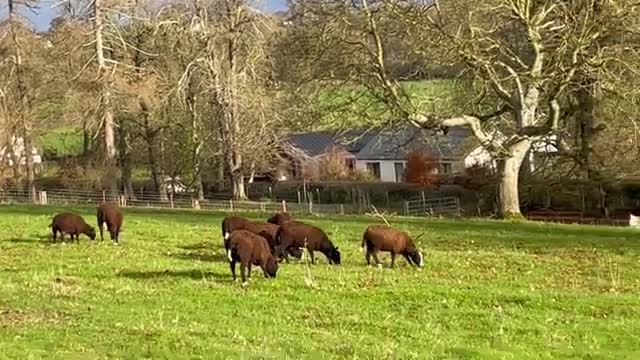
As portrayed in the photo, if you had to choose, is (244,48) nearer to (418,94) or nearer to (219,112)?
(219,112)

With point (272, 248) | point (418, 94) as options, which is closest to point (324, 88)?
point (418, 94)

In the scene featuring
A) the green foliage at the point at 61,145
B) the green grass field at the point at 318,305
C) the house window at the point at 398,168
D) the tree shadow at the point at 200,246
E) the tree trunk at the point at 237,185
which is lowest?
the green grass field at the point at 318,305

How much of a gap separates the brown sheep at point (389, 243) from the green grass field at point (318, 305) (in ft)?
1.63

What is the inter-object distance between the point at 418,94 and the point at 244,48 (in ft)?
62.7

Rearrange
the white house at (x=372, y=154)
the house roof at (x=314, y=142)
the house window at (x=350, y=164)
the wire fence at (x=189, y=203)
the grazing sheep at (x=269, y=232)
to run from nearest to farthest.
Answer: the grazing sheep at (x=269, y=232)
the wire fence at (x=189, y=203)
the white house at (x=372, y=154)
the house window at (x=350, y=164)
the house roof at (x=314, y=142)

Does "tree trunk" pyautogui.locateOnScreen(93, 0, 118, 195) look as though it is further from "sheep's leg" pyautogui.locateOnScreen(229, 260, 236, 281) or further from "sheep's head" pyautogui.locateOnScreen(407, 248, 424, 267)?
"sheep's leg" pyautogui.locateOnScreen(229, 260, 236, 281)

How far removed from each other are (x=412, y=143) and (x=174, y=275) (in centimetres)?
2873

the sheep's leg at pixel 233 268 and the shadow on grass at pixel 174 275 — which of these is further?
the shadow on grass at pixel 174 275

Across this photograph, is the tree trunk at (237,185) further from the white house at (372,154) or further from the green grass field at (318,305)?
the green grass field at (318,305)

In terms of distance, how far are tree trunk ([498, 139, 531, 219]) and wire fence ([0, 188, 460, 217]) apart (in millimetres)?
9696

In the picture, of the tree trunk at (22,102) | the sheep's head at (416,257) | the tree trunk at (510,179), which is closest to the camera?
the sheep's head at (416,257)

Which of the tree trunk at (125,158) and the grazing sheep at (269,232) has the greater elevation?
the tree trunk at (125,158)

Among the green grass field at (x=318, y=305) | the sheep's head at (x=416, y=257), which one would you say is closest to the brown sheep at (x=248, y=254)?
the green grass field at (x=318, y=305)

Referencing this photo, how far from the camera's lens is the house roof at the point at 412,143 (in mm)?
40031
